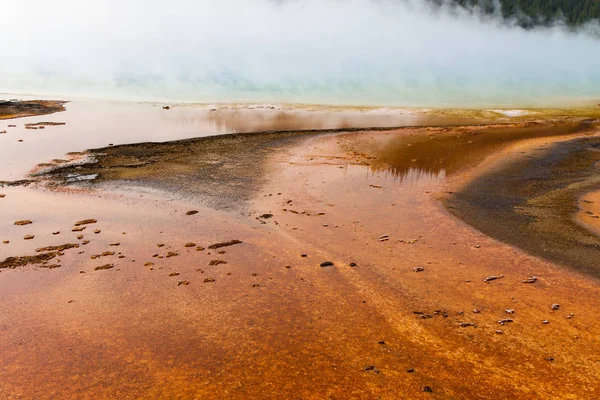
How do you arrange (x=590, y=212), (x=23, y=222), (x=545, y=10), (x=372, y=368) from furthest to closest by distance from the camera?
1. (x=545, y=10)
2. (x=590, y=212)
3. (x=23, y=222)
4. (x=372, y=368)

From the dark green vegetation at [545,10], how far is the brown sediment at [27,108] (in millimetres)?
111946

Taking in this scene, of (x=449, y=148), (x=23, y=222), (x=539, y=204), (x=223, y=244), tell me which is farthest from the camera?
(x=449, y=148)

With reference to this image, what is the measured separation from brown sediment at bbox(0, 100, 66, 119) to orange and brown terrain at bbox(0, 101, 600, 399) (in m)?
16.5

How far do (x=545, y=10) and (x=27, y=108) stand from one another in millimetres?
118053

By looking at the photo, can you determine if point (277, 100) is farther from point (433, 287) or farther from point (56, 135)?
point (433, 287)

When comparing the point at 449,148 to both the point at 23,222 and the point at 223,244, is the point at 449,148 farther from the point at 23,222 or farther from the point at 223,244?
the point at 23,222

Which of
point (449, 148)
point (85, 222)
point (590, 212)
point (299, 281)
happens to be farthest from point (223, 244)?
point (449, 148)

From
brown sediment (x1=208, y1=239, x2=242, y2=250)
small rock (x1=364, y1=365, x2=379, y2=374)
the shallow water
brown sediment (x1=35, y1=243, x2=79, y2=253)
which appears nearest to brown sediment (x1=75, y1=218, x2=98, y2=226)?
brown sediment (x1=35, y1=243, x2=79, y2=253)

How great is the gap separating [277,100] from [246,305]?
35.8 m

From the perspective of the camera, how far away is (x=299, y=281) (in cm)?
832

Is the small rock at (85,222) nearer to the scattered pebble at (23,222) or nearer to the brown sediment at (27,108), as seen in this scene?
the scattered pebble at (23,222)

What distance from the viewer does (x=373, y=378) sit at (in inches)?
226

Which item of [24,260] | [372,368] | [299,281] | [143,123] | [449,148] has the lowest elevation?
[372,368]

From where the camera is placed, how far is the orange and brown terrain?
19.2ft
